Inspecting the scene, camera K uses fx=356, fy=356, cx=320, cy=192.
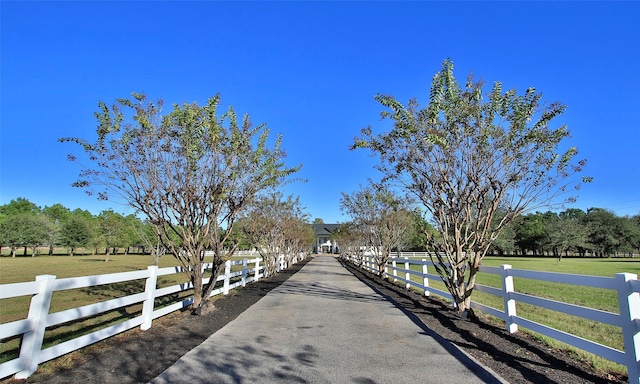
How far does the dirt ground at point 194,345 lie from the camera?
402 centimetres

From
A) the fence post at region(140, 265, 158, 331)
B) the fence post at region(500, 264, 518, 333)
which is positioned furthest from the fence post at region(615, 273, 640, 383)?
the fence post at region(140, 265, 158, 331)

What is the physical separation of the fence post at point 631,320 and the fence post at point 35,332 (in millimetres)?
6143

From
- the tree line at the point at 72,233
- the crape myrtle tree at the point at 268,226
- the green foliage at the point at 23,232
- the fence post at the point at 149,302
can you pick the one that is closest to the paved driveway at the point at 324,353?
the fence post at the point at 149,302

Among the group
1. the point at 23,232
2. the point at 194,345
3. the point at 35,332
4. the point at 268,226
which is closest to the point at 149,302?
the point at 194,345

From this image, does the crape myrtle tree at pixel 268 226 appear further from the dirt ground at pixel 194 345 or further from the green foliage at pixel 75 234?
the green foliage at pixel 75 234

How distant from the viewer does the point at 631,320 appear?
364 cm

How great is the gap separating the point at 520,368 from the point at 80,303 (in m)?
11.3

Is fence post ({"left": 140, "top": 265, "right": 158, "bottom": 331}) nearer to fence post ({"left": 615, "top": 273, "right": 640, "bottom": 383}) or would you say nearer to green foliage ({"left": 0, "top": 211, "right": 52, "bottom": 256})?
fence post ({"left": 615, "top": 273, "right": 640, "bottom": 383})

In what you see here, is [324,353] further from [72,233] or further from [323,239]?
[323,239]

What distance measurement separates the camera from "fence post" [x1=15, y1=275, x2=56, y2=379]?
3807mm

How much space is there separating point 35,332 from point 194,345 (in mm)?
2035

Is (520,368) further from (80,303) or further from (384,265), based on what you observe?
(384,265)

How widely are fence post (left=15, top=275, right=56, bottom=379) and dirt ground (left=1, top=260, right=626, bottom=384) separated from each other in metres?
0.12

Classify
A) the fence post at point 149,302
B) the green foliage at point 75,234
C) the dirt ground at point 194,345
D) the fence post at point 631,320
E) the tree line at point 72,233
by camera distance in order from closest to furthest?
the fence post at point 631,320 < the dirt ground at point 194,345 < the fence post at point 149,302 < the tree line at point 72,233 < the green foliage at point 75,234
